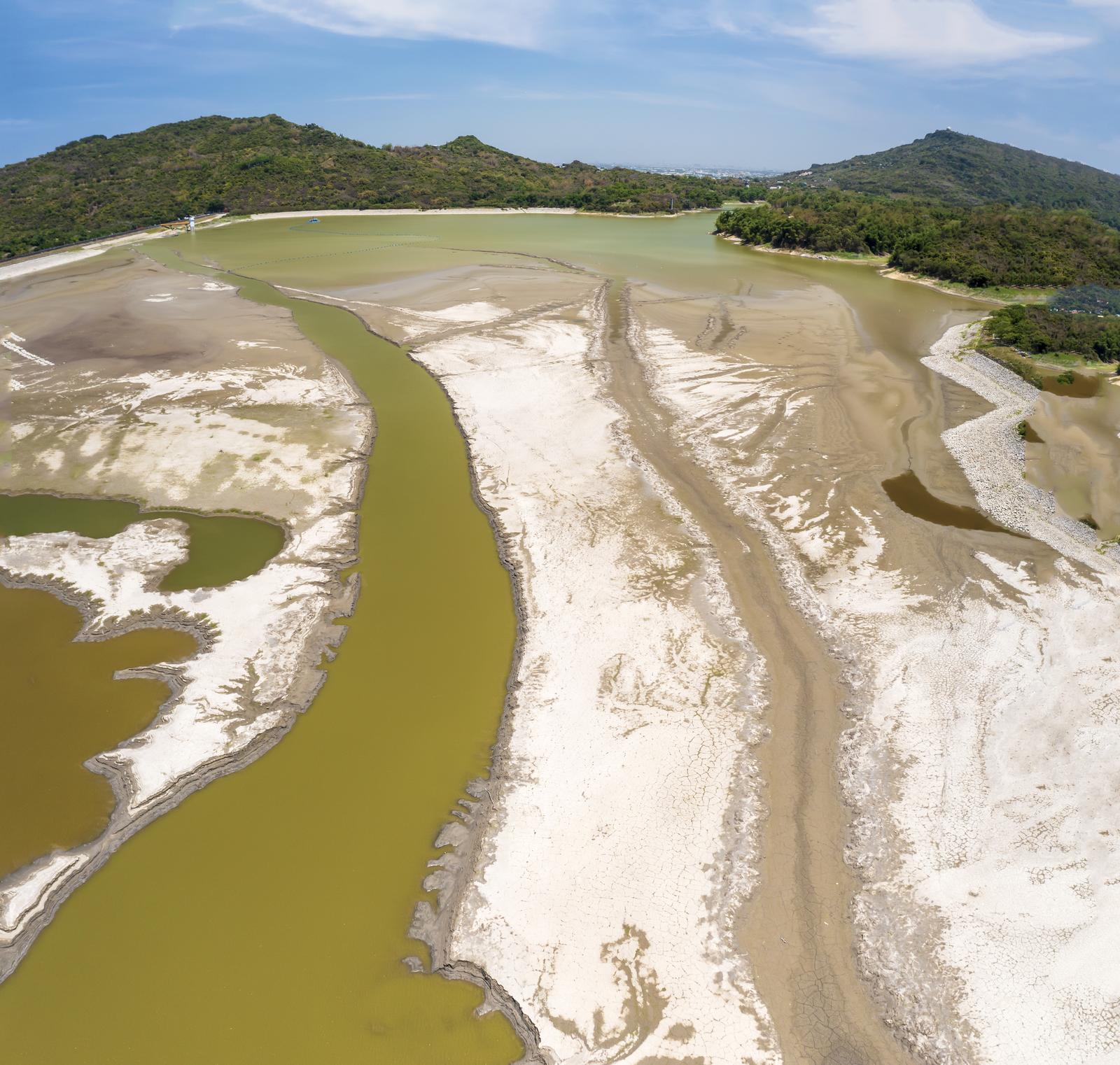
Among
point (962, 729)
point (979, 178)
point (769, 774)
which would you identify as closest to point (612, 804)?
point (769, 774)

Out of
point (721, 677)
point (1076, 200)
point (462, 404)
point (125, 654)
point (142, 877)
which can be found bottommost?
point (142, 877)

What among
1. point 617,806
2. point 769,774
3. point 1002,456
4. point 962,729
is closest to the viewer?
point 617,806

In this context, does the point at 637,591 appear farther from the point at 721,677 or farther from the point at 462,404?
the point at 462,404

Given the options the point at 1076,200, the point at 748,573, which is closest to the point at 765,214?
the point at 748,573

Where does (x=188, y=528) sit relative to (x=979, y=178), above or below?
below

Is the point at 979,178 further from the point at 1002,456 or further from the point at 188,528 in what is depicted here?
the point at 188,528

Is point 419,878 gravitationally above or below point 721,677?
below

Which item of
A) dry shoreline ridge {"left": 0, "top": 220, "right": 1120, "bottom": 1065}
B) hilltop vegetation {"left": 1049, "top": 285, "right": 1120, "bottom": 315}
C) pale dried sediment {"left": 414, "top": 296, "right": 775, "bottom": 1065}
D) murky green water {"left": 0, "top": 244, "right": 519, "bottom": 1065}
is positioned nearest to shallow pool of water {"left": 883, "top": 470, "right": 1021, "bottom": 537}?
dry shoreline ridge {"left": 0, "top": 220, "right": 1120, "bottom": 1065}

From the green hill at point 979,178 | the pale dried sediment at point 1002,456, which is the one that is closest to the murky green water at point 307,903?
the pale dried sediment at point 1002,456
